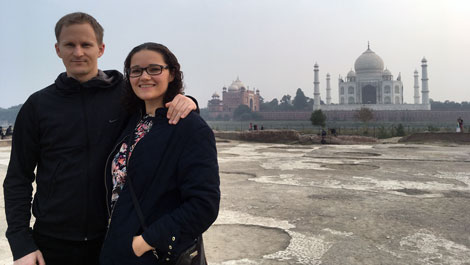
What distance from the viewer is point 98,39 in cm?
147

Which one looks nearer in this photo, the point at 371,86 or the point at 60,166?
the point at 60,166

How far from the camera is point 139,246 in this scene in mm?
1146

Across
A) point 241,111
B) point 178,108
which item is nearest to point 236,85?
point 241,111

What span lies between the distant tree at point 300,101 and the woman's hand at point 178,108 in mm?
66253

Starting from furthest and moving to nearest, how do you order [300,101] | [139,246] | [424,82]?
[300,101]
[424,82]
[139,246]

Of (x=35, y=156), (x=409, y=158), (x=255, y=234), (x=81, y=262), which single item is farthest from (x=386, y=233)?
(x=409, y=158)

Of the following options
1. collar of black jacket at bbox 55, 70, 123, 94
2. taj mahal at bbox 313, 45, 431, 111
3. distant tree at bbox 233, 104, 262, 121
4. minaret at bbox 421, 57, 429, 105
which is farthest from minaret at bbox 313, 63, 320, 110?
collar of black jacket at bbox 55, 70, 123, 94

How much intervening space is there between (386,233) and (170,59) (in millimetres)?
2783

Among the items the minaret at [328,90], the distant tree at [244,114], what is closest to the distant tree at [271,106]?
the distant tree at [244,114]

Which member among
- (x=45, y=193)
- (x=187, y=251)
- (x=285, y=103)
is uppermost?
(x=285, y=103)

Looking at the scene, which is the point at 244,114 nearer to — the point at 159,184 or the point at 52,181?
the point at 52,181

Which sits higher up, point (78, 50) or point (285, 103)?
point (285, 103)

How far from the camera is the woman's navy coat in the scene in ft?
3.69

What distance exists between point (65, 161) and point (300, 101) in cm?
6731
